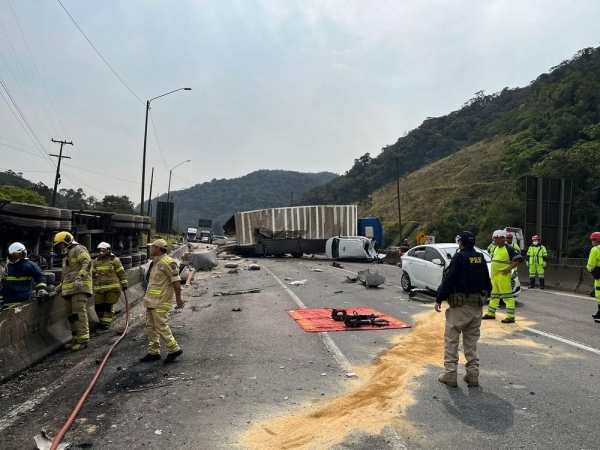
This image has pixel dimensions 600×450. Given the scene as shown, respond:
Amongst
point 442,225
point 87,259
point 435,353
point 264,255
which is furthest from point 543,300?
point 442,225

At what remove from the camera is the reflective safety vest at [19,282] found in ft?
22.8

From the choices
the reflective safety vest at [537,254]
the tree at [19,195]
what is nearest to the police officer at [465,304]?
the reflective safety vest at [537,254]

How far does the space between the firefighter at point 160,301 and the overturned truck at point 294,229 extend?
27.6m

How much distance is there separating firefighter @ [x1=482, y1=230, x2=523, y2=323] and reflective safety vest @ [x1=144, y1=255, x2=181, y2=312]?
611 centimetres

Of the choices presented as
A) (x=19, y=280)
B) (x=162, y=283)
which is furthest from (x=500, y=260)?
(x=19, y=280)

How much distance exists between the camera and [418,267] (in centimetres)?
1341

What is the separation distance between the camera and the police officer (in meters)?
5.40

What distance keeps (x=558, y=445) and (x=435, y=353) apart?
2.99 meters

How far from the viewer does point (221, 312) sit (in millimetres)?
10633

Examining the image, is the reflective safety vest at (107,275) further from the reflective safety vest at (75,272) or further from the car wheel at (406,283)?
the car wheel at (406,283)

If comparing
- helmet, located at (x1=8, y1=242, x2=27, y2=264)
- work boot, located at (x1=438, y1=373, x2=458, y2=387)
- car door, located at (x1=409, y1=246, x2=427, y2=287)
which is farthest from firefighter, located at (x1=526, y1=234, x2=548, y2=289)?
helmet, located at (x1=8, y1=242, x2=27, y2=264)

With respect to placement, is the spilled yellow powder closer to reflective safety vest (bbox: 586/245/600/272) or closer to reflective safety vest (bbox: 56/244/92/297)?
reflective safety vest (bbox: 56/244/92/297)

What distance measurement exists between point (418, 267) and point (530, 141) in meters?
53.5

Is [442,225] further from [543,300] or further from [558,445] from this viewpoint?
[558,445]
